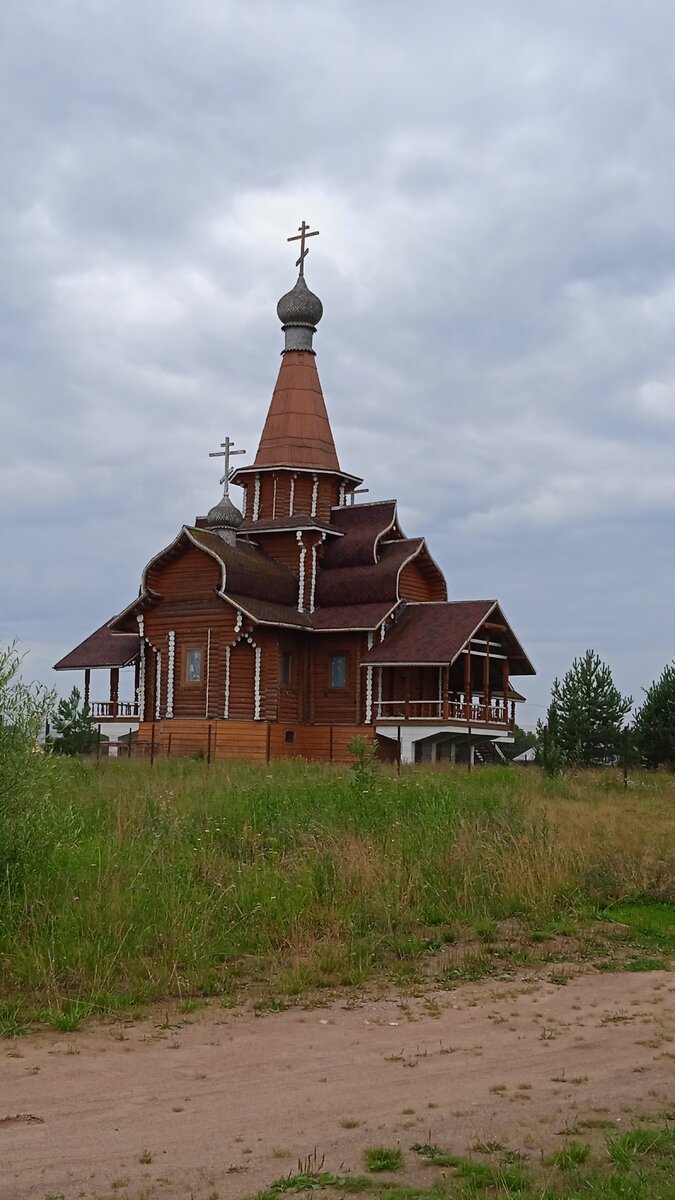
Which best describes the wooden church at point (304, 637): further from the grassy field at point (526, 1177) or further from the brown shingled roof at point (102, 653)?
the grassy field at point (526, 1177)

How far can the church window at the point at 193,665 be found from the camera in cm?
3050

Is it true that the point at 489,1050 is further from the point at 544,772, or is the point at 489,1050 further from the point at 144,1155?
the point at 544,772

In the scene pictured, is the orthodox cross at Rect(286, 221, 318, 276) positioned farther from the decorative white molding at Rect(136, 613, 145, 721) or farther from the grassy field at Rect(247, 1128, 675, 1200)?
the grassy field at Rect(247, 1128, 675, 1200)

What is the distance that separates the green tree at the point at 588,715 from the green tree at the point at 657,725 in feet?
4.02

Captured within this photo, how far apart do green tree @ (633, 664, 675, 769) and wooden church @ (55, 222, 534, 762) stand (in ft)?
11.7

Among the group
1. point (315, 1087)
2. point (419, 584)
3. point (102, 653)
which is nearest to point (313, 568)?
point (419, 584)

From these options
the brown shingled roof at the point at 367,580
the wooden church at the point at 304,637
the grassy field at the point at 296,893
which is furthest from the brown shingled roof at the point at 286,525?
the grassy field at the point at 296,893

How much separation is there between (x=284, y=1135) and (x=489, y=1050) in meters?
2.03

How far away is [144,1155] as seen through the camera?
529 cm

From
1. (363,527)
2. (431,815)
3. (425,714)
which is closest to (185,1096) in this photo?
(431,815)

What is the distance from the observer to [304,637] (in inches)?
1246

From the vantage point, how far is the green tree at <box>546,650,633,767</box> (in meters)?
32.6

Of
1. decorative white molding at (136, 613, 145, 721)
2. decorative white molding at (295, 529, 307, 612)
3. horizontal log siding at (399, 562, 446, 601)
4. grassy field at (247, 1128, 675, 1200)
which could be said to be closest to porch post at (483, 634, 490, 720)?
horizontal log siding at (399, 562, 446, 601)

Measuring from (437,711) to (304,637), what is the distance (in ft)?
13.5
